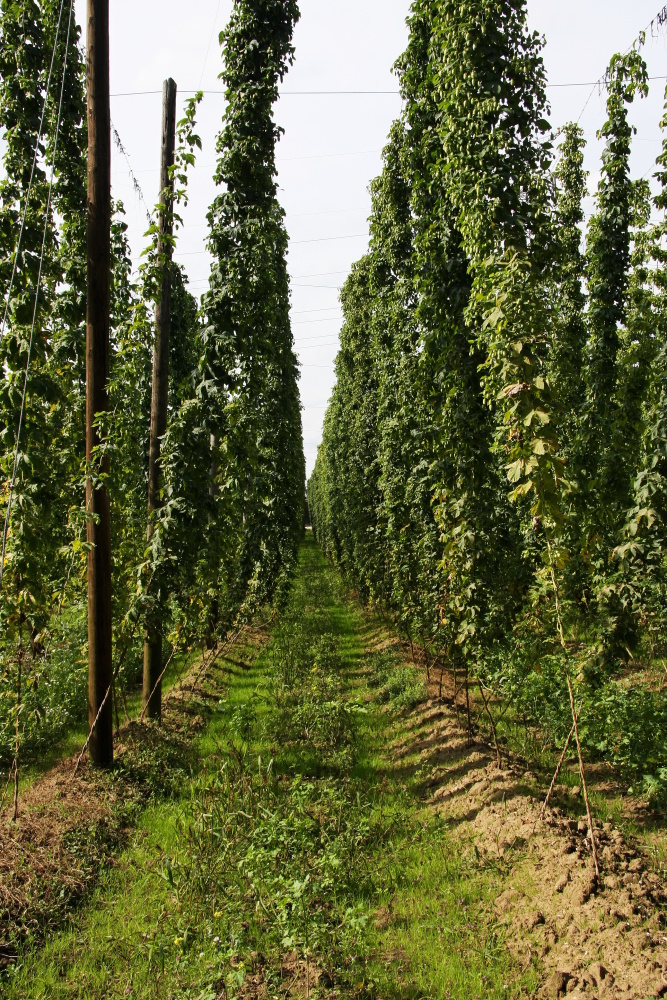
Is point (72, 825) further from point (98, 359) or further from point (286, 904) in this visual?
point (98, 359)

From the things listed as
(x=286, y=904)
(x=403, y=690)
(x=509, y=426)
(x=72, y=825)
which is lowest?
(x=403, y=690)

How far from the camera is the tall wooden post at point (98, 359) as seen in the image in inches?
232

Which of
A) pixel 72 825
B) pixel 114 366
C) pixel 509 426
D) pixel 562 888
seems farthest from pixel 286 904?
pixel 114 366

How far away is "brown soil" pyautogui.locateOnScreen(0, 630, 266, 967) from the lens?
420 cm

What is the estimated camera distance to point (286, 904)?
3.79m

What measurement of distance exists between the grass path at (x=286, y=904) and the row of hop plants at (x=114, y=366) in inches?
81.4

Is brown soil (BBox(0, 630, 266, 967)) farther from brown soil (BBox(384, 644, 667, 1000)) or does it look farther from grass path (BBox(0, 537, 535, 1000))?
brown soil (BBox(384, 644, 667, 1000))

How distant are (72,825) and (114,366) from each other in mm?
4359

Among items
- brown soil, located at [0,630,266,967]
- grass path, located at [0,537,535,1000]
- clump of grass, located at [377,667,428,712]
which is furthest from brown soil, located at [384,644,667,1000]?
brown soil, located at [0,630,266,967]

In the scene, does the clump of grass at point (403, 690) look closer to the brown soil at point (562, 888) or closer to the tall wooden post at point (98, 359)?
the brown soil at point (562, 888)

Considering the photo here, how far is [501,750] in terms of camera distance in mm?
6781

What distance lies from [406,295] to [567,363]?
5503 mm

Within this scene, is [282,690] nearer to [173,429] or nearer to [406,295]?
[173,429]

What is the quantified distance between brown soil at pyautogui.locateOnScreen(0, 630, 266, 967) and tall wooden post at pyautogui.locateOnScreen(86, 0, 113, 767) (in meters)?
0.41
